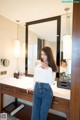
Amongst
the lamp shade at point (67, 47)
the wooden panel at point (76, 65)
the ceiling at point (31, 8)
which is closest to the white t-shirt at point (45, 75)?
the wooden panel at point (76, 65)

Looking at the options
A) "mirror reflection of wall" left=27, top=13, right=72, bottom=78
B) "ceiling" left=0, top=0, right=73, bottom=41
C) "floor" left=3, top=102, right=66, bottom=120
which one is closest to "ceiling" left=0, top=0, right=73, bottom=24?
"ceiling" left=0, top=0, right=73, bottom=41

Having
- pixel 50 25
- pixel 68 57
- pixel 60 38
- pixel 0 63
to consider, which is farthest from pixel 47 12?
pixel 0 63

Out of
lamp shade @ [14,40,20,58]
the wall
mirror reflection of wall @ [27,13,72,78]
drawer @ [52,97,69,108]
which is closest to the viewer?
drawer @ [52,97,69,108]

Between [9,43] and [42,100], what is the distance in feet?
5.24

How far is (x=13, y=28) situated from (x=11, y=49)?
20.4 inches

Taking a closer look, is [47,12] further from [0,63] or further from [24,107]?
[24,107]

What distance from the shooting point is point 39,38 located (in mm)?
2363

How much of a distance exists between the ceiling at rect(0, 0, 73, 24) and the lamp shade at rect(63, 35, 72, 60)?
49cm

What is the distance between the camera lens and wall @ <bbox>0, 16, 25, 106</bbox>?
2350 millimetres

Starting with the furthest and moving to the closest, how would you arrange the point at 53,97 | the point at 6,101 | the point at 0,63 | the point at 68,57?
the point at 6,101 → the point at 0,63 → the point at 68,57 → the point at 53,97

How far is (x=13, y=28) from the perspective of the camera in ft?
8.67

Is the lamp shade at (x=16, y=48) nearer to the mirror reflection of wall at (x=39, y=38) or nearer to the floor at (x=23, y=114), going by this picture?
the mirror reflection of wall at (x=39, y=38)

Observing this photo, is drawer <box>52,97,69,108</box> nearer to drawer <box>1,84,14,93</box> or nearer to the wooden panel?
the wooden panel

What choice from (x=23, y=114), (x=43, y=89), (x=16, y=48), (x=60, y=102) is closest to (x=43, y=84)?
(x=43, y=89)
